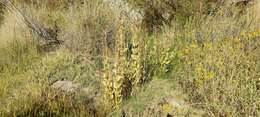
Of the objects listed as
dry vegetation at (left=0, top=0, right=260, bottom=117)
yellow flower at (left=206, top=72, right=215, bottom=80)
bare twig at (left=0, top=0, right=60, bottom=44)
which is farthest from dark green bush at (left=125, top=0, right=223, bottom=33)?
yellow flower at (left=206, top=72, right=215, bottom=80)

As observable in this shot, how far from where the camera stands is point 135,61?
4340 millimetres

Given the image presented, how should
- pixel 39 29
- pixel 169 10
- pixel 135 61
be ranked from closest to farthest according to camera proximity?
pixel 135 61 → pixel 39 29 → pixel 169 10

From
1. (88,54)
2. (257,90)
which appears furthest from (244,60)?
(88,54)

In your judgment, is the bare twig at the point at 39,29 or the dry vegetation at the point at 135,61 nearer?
the dry vegetation at the point at 135,61

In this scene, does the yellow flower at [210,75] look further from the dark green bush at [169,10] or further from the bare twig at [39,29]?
the bare twig at [39,29]

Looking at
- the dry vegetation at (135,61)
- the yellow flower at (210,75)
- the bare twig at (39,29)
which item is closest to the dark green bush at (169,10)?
the dry vegetation at (135,61)

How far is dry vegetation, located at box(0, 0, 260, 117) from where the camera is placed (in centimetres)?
417

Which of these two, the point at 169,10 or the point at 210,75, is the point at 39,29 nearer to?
the point at 169,10

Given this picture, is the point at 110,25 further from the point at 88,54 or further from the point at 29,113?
the point at 29,113

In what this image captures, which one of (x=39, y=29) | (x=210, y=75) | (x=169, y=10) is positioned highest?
(x=169, y=10)

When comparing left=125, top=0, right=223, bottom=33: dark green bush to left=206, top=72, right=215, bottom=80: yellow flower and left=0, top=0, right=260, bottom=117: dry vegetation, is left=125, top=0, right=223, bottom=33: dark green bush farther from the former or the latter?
left=206, top=72, right=215, bottom=80: yellow flower

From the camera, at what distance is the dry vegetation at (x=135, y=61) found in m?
4.17

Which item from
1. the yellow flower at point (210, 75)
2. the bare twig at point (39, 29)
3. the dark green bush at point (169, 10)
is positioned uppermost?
the dark green bush at point (169, 10)

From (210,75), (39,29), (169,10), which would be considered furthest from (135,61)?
(169,10)
